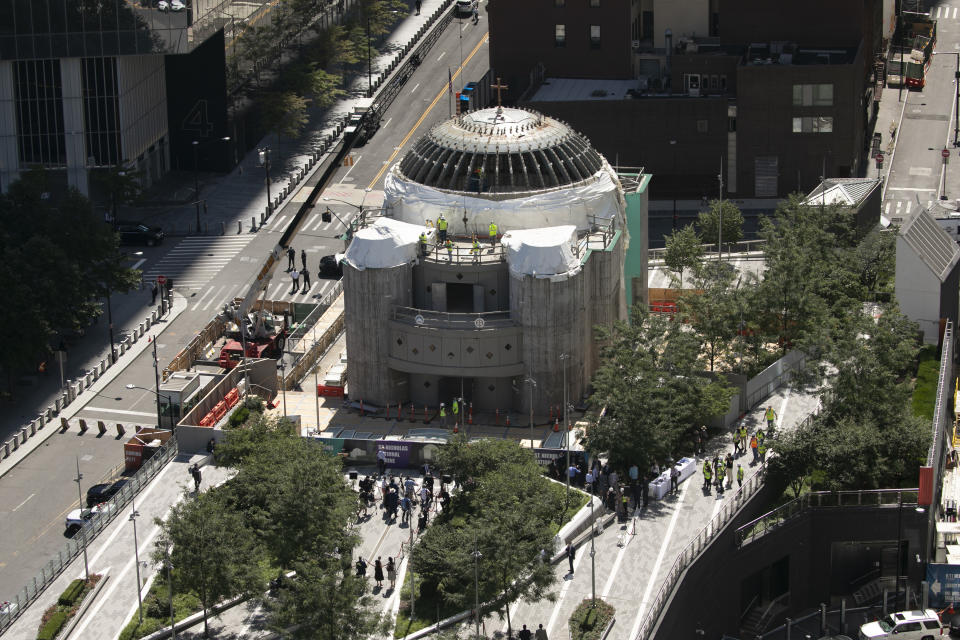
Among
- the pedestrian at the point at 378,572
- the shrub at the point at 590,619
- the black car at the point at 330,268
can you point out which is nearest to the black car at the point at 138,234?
the black car at the point at 330,268

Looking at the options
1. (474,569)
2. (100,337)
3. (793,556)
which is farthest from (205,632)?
(100,337)

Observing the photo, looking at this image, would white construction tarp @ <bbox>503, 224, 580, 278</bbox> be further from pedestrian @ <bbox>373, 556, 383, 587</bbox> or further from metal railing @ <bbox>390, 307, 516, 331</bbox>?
pedestrian @ <bbox>373, 556, 383, 587</bbox>

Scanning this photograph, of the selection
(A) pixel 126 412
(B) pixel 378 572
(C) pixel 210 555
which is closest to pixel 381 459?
(B) pixel 378 572

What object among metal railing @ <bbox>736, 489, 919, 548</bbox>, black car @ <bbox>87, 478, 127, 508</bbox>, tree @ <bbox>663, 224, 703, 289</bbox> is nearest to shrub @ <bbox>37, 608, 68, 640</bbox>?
black car @ <bbox>87, 478, 127, 508</bbox>

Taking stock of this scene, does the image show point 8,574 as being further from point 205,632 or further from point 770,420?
point 770,420

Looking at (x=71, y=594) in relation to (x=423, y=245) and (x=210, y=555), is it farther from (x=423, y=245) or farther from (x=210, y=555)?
(x=423, y=245)
